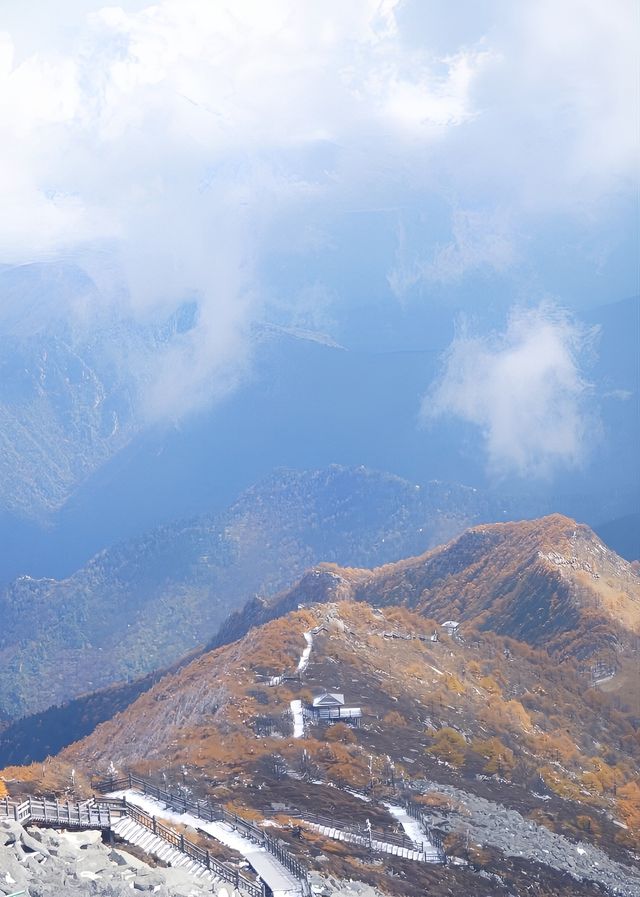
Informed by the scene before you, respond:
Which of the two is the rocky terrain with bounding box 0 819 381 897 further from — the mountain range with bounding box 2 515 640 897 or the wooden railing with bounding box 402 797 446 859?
the wooden railing with bounding box 402 797 446 859

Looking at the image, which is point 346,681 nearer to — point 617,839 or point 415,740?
point 415,740

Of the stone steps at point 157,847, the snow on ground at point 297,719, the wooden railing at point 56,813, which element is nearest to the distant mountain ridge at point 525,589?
the snow on ground at point 297,719

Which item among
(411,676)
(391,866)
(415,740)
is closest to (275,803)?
(391,866)

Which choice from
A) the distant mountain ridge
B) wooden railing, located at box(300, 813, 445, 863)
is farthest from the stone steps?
the distant mountain ridge

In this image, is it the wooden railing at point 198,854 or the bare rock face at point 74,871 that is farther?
the wooden railing at point 198,854

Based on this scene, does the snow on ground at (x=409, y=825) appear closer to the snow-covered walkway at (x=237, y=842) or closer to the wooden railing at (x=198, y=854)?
the snow-covered walkway at (x=237, y=842)

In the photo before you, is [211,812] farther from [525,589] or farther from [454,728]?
[525,589]
